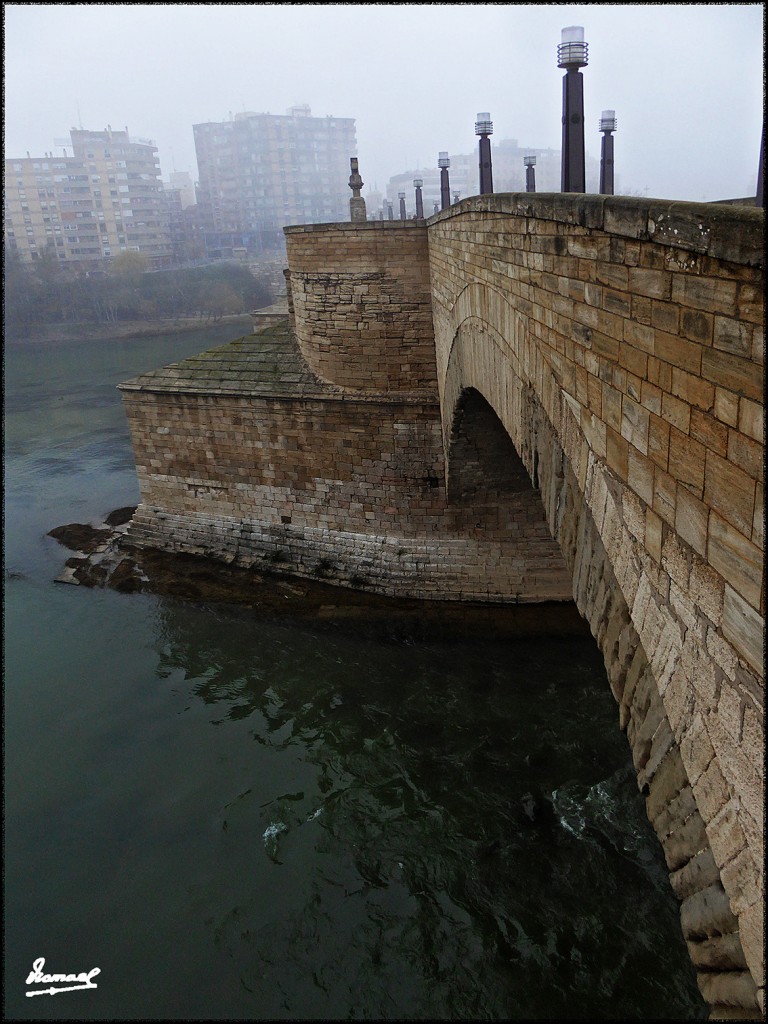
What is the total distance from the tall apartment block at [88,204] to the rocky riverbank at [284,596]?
60133 millimetres

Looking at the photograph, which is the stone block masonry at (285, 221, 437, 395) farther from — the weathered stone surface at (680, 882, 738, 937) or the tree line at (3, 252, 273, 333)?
the tree line at (3, 252, 273, 333)

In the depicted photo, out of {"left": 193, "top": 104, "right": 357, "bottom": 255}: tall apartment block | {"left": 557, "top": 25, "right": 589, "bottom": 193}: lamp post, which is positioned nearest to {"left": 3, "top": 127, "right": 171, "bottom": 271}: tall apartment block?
{"left": 193, "top": 104, "right": 357, "bottom": 255}: tall apartment block

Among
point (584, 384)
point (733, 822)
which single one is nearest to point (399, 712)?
point (584, 384)

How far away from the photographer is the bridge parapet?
1.92 metres

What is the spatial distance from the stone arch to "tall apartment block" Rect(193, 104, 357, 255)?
106 meters

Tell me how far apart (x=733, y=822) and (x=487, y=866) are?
549 centimetres

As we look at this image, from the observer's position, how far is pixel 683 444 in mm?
2355

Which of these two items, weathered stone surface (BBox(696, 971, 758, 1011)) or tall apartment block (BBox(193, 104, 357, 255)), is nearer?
weathered stone surface (BBox(696, 971, 758, 1011))

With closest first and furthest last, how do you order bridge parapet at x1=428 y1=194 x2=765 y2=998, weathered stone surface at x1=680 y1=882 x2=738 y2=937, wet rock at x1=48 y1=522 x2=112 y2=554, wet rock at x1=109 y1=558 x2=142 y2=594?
bridge parapet at x1=428 y1=194 x2=765 y2=998 → weathered stone surface at x1=680 y1=882 x2=738 y2=937 → wet rock at x1=109 y1=558 x2=142 y2=594 → wet rock at x1=48 y1=522 x2=112 y2=554

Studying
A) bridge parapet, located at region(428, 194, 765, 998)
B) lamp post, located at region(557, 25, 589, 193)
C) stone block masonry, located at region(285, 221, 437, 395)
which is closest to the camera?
bridge parapet, located at region(428, 194, 765, 998)

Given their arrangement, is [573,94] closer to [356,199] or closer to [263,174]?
[356,199]
